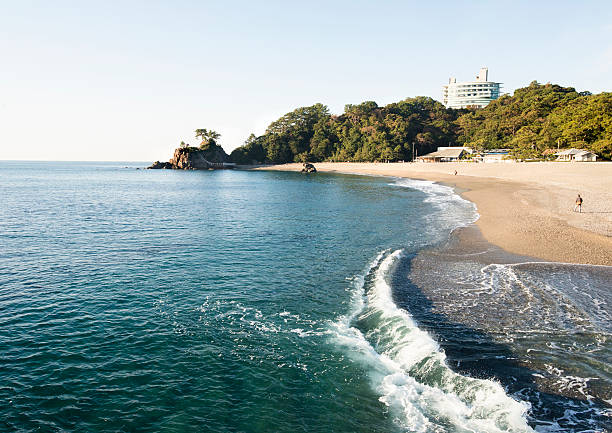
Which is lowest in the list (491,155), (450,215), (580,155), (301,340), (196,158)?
(301,340)

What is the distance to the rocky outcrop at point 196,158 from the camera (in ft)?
575

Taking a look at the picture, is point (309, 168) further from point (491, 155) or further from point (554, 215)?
point (554, 215)

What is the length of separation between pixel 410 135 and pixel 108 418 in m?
140

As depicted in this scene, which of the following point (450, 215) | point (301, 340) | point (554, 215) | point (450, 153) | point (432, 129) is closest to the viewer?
point (301, 340)

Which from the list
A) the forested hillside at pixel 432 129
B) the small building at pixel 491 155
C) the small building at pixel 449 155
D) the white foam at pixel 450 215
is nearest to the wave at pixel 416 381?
the white foam at pixel 450 215

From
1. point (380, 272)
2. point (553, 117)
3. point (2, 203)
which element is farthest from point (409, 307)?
point (553, 117)

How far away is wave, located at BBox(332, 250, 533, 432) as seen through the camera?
8492mm

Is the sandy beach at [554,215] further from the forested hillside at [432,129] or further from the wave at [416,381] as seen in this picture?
the forested hillside at [432,129]

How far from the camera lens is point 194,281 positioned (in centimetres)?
1803

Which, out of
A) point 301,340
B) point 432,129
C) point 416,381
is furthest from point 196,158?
point 416,381

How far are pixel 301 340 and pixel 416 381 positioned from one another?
410cm

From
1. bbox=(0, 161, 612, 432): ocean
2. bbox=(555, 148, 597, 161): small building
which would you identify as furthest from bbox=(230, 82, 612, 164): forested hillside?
bbox=(0, 161, 612, 432): ocean

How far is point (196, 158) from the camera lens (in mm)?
175625

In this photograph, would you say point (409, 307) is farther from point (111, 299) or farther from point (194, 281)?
point (111, 299)
